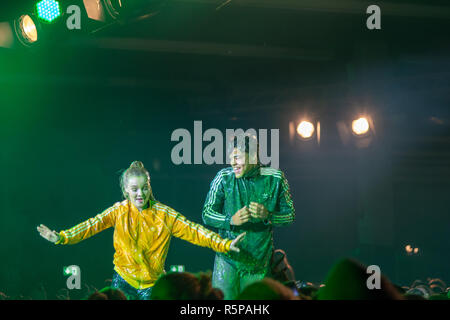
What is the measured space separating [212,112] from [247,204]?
5779 mm

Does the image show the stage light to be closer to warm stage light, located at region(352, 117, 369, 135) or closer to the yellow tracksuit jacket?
the yellow tracksuit jacket

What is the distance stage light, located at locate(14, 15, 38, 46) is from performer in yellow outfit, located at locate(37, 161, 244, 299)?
85.1 inches

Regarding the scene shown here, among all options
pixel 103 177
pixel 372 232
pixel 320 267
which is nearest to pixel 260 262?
pixel 372 232

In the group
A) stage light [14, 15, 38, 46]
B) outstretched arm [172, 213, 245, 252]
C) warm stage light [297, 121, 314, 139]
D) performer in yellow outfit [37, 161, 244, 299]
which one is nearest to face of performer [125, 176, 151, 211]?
performer in yellow outfit [37, 161, 244, 299]

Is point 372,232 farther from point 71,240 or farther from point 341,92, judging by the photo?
point 71,240

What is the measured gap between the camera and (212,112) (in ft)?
31.9

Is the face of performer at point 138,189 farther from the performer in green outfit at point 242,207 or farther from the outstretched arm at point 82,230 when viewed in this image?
the performer in green outfit at point 242,207

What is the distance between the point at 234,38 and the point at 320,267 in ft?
19.0

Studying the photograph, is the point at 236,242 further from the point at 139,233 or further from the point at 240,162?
the point at 139,233

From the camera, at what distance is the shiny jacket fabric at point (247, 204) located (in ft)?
13.2

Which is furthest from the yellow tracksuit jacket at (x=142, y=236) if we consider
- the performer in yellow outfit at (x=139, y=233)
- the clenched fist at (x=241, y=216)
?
the clenched fist at (x=241, y=216)

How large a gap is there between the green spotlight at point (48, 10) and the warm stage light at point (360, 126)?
5.51 metres

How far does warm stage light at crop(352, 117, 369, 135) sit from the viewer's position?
8281mm

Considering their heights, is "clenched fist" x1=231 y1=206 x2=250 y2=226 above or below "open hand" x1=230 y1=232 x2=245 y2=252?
above
